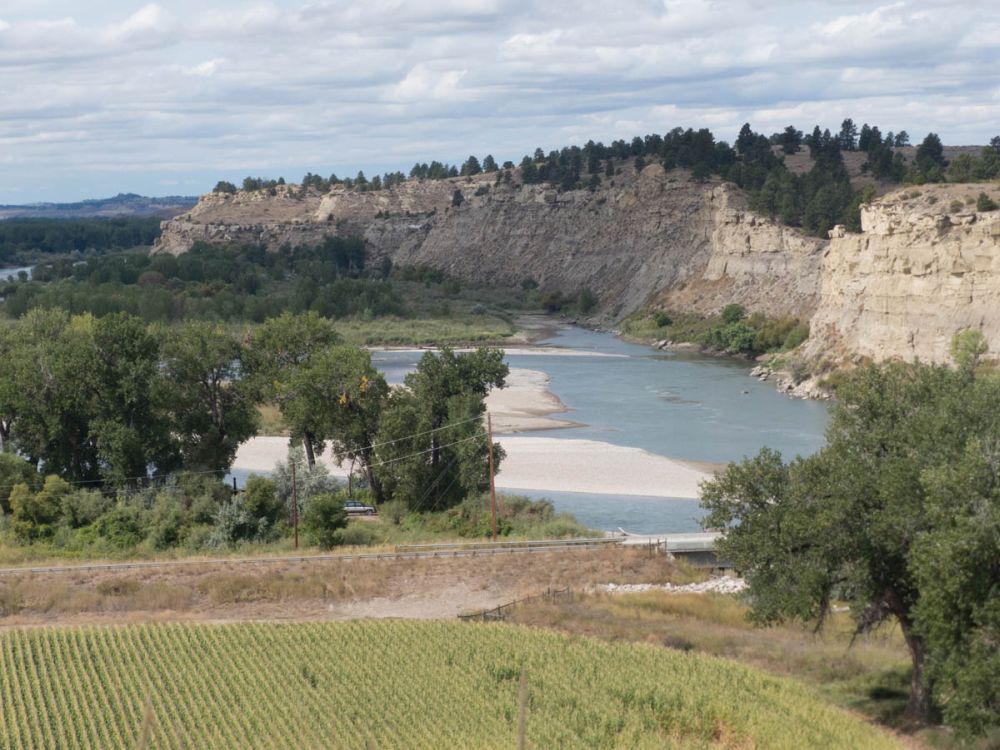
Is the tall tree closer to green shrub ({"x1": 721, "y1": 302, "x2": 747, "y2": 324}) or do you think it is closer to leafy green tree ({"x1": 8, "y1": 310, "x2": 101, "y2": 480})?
leafy green tree ({"x1": 8, "y1": 310, "x2": 101, "y2": 480})

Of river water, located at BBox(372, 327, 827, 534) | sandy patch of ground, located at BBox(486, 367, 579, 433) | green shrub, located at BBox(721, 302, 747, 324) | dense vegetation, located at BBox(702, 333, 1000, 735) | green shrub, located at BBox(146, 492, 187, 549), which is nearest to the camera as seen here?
dense vegetation, located at BBox(702, 333, 1000, 735)

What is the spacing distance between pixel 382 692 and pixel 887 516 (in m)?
8.18

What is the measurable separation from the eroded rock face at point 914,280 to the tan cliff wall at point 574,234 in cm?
1356

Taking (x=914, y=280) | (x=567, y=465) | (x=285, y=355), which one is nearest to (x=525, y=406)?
(x=567, y=465)

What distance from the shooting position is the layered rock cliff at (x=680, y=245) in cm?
5862

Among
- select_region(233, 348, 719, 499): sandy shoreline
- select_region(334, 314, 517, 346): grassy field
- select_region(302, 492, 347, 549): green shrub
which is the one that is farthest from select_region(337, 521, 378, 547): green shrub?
select_region(334, 314, 517, 346): grassy field

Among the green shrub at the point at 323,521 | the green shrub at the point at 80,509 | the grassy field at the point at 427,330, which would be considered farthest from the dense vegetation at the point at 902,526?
the grassy field at the point at 427,330

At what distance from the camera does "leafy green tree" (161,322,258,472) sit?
1449 inches

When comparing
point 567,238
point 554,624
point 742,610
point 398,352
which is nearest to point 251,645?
point 554,624

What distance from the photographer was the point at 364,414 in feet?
120

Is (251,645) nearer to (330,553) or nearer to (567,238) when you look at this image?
(330,553)

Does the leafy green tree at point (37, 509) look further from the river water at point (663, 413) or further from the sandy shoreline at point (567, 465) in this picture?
the river water at point (663, 413)

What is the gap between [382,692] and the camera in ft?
66.0

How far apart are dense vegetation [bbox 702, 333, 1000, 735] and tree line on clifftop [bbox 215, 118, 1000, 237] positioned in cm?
5169
